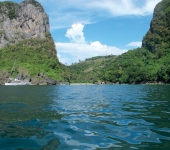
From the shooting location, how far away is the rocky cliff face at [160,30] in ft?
585

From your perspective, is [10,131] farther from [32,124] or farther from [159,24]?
[159,24]

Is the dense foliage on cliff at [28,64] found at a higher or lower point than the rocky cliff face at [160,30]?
lower

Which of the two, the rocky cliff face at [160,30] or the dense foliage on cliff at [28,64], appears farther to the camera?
the rocky cliff face at [160,30]

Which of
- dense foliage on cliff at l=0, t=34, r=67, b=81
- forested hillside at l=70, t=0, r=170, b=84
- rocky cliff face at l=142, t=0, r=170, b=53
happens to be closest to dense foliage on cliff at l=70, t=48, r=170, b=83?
forested hillside at l=70, t=0, r=170, b=84

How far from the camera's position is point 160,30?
183625mm

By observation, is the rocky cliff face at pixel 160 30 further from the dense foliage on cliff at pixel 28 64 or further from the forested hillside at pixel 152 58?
the dense foliage on cliff at pixel 28 64

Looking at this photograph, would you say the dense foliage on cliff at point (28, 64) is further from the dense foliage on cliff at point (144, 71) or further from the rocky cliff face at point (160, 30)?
the rocky cliff face at point (160, 30)

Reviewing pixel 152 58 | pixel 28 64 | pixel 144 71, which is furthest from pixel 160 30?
pixel 28 64

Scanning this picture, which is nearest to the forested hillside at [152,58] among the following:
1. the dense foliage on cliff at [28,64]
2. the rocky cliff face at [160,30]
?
the rocky cliff face at [160,30]

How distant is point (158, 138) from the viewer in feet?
28.8

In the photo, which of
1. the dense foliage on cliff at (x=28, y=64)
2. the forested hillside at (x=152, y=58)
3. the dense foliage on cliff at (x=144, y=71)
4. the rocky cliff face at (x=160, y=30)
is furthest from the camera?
the rocky cliff face at (x=160, y=30)

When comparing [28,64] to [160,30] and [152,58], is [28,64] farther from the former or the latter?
[160,30]

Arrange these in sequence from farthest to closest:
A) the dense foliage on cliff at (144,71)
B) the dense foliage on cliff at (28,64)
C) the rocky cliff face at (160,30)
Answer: the rocky cliff face at (160,30) → the dense foliage on cliff at (28,64) → the dense foliage on cliff at (144,71)

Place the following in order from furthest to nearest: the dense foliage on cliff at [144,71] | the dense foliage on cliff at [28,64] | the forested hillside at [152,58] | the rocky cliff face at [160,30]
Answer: the rocky cliff face at [160,30] → the dense foliage on cliff at [28,64] → the forested hillside at [152,58] → the dense foliage on cliff at [144,71]
